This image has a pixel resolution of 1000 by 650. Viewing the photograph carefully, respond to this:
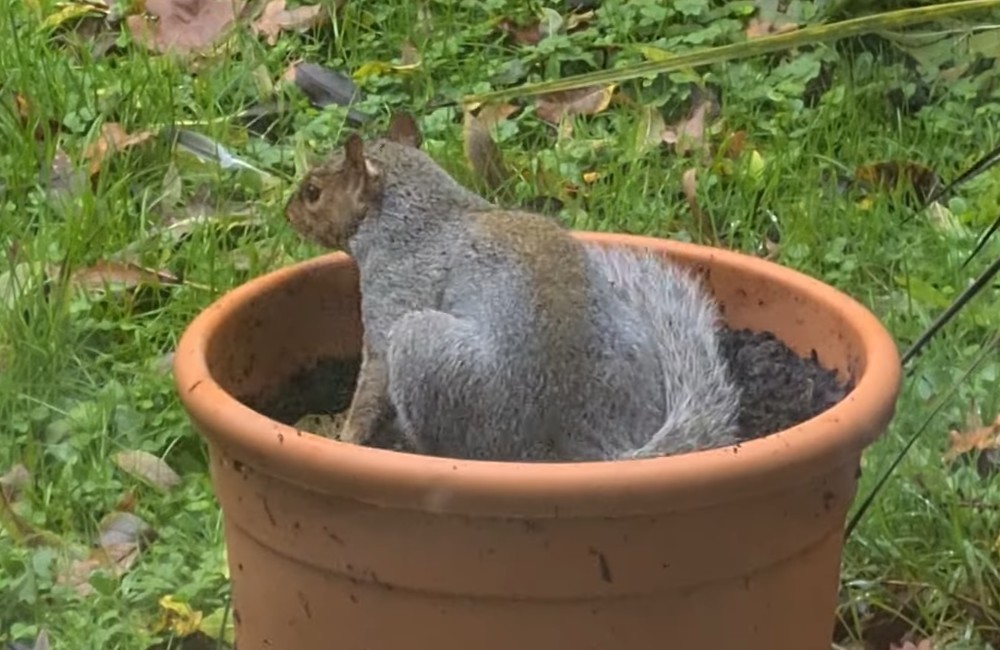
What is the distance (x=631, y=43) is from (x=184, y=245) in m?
0.92

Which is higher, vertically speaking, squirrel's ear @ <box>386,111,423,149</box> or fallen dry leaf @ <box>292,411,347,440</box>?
squirrel's ear @ <box>386,111,423,149</box>

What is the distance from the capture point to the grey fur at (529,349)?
143 centimetres

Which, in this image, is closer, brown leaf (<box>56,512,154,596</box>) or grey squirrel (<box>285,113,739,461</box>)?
grey squirrel (<box>285,113,739,461</box>)

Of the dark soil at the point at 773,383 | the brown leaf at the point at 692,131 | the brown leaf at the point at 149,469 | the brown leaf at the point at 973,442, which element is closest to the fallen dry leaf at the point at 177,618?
the brown leaf at the point at 149,469

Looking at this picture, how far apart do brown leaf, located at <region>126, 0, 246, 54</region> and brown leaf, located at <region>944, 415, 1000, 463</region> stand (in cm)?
156

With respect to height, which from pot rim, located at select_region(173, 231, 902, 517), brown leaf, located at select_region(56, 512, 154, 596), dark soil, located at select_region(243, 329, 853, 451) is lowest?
brown leaf, located at select_region(56, 512, 154, 596)

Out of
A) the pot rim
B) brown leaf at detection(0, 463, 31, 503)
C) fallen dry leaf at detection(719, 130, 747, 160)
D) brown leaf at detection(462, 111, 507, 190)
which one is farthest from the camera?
fallen dry leaf at detection(719, 130, 747, 160)

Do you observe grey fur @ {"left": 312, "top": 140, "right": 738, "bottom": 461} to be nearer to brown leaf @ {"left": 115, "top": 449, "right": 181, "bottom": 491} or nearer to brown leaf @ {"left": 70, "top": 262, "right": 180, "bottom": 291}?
brown leaf @ {"left": 115, "top": 449, "right": 181, "bottom": 491}

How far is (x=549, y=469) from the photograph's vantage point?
1.19m

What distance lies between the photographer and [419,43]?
303cm

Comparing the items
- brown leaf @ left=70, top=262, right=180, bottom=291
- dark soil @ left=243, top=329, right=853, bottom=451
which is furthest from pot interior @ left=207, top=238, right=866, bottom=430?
brown leaf @ left=70, top=262, right=180, bottom=291

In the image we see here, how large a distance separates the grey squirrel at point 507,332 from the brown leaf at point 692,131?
3.66 feet

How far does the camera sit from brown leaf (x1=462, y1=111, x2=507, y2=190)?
2.56 metres

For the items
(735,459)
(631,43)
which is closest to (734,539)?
(735,459)
